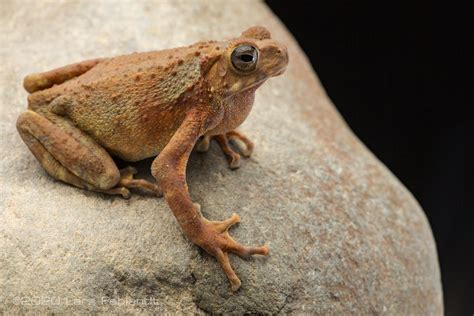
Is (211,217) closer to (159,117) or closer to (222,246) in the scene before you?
(222,246)

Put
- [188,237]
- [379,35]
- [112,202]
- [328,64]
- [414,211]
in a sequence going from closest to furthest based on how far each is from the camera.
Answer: [188,237], [112,202], [414,211], [379,35], [328,64]

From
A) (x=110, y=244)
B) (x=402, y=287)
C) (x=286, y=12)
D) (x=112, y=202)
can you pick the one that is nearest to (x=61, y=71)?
(x=112, y=202)

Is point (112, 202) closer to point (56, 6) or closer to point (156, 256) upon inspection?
point (156, 256)

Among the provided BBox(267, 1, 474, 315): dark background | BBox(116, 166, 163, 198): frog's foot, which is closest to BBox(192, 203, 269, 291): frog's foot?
BBox(116, 166, 163, 198): frog's foot

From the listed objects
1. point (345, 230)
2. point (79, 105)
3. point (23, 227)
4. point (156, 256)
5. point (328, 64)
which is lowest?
point (328, 64)

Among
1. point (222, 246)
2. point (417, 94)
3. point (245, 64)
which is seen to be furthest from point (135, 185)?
point (417, 94)

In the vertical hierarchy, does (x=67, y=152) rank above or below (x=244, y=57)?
below

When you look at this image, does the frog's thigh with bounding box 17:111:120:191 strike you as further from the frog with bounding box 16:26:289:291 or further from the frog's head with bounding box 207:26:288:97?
the frog's head with bounding box 207:26:288:97
